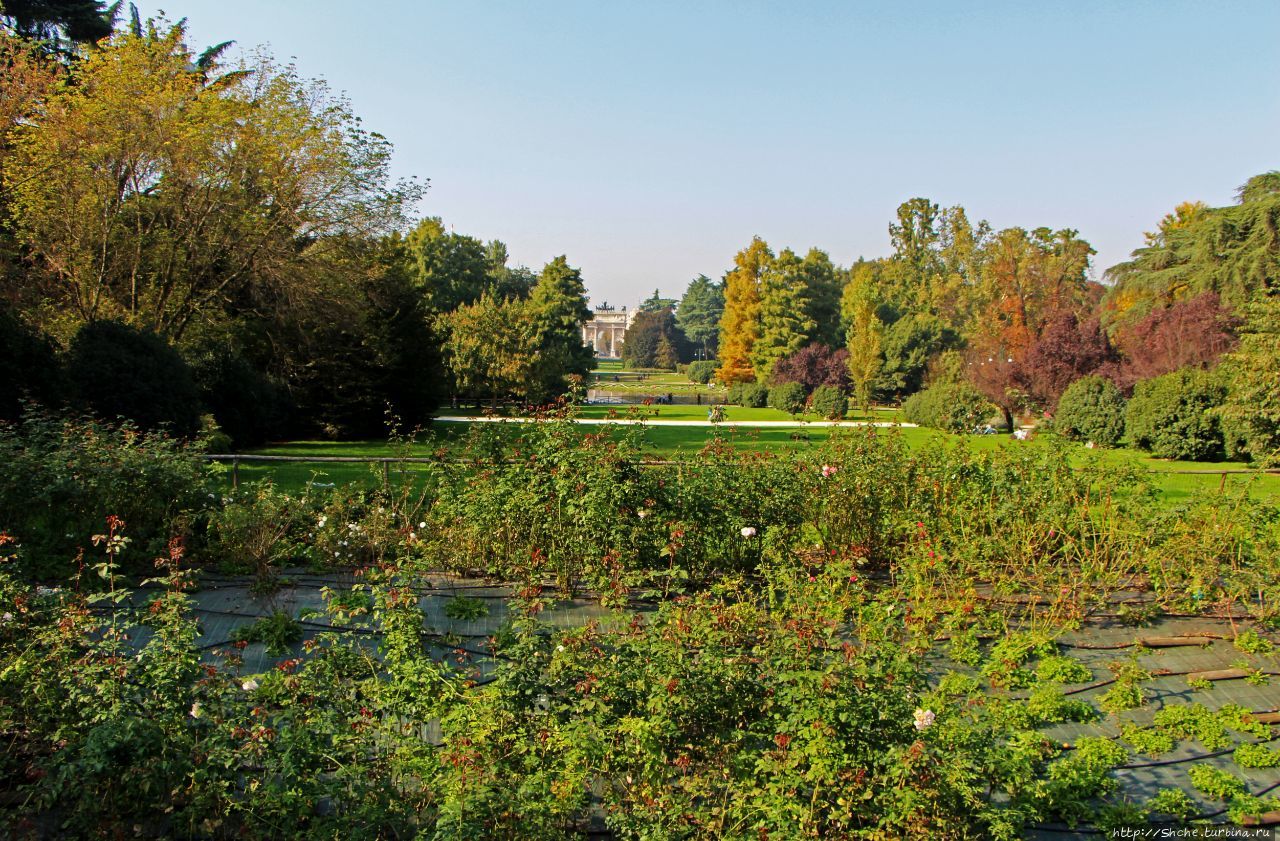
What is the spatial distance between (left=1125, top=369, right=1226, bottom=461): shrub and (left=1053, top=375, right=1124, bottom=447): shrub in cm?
181

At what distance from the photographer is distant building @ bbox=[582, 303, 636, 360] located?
117 m

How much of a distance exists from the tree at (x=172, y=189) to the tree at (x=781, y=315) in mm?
26078

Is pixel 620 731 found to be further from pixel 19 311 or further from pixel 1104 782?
pixel 19 311

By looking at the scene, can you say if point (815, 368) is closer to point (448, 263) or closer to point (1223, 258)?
point (1223, 258)

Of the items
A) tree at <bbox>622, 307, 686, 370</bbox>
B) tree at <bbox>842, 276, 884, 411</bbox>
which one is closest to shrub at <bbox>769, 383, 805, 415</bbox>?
tree at <bbox>842, 276, 884, 411</bbox>

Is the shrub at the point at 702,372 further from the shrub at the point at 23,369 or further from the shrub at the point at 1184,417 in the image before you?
the shrub at the point at 23,369

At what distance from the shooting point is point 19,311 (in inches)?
557

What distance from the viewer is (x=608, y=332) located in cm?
11856

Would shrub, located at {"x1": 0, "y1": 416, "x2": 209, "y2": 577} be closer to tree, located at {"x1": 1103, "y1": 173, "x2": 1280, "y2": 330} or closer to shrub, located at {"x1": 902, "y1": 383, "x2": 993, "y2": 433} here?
shrub, located at {"x1": 902, "y1": 383, "x2": 993, "y2": 433}

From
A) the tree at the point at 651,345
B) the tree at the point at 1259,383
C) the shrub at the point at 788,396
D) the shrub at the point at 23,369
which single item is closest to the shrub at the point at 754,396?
the shrub at the point at 788,396

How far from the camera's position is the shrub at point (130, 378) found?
493 inches

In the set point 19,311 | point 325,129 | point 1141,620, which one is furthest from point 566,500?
point 325,129

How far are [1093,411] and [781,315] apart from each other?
2298 centimetres

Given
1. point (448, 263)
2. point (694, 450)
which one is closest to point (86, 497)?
point (694, 450)
